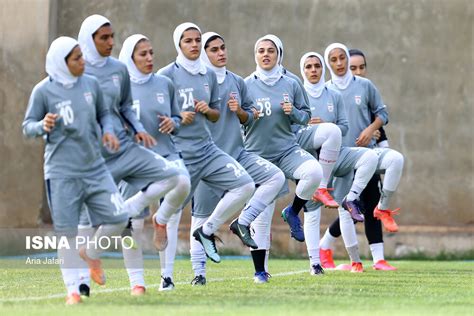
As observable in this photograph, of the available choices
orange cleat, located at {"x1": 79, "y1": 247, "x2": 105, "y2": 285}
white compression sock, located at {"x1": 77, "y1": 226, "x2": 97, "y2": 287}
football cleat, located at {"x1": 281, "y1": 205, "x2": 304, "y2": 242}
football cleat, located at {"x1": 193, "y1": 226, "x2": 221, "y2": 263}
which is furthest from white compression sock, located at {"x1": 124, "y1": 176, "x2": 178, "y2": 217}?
football cleat, located at {"x1": 281, "y1": 205, "x2": 304, "y2": 242}

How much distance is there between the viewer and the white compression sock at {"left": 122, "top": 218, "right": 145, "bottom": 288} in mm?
9477

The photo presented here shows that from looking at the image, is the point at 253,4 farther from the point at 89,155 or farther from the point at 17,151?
the point at 89,155

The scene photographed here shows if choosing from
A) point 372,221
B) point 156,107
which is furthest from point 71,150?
point 372,221

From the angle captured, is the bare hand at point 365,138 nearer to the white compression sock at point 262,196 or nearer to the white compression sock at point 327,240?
the white compression sock at point 327,240

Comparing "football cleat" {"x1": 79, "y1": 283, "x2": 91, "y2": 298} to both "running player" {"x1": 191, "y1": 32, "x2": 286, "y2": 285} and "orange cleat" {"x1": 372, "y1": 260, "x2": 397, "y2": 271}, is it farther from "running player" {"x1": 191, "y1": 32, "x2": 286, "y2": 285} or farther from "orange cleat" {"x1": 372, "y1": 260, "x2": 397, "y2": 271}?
"orange cleat" {"x1": 372, "y1": 260, "x2": 397, "y2": 271}

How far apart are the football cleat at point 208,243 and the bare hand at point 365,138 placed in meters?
3.05


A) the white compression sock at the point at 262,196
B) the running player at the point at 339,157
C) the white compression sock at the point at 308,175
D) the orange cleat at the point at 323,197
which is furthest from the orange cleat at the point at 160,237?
the running player at the point at 339,157

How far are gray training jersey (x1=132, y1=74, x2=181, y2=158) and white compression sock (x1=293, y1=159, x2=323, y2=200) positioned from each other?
1.80 metres

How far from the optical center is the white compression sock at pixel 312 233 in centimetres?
1280

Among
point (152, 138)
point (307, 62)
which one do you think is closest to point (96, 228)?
point (152, 138)

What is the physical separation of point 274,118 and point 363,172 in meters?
1.61

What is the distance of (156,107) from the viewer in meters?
9.77

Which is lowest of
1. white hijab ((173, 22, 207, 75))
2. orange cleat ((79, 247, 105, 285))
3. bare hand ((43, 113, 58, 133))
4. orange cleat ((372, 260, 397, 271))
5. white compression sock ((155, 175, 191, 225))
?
orange cleat ((372, 260, 397, 271))

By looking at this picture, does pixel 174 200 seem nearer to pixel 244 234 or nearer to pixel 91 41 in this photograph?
pixel 244 234
